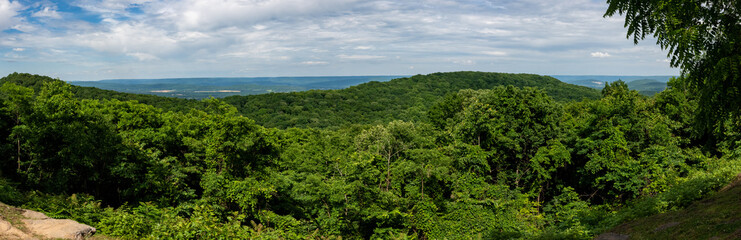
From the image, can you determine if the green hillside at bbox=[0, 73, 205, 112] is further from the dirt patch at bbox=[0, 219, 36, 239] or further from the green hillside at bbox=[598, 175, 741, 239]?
the green hillside at bbox=[598, 175, 741, 239]

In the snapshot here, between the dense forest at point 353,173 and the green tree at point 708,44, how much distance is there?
690cm

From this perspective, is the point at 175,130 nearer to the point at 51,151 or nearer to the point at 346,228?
the point at 51,151

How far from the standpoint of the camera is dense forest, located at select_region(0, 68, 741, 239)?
14141 millimetres

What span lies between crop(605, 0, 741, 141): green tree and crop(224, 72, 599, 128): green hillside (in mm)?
87763

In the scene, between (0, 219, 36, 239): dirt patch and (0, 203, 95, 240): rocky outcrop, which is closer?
(0, 219, 36, 239): dirt patch

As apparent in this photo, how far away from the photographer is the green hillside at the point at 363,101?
111456 millimetres

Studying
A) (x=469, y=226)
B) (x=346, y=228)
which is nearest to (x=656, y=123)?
(x=469, y=226)

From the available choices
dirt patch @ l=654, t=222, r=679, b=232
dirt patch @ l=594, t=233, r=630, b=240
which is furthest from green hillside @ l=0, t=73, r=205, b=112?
dirt patch @ l=654, t=222, r=679, b=232

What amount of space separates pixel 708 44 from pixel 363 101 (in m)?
138

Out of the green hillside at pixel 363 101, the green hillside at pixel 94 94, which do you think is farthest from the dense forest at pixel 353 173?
the green hillside at pixel 363 101

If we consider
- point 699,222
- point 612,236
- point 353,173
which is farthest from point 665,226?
point 353,173

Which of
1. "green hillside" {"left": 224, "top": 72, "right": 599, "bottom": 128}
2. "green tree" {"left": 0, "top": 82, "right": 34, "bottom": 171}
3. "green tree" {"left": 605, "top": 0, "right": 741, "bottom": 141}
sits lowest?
"green hillside" {"left": 224, "top": 72, "right": 599, "bottom": 128}

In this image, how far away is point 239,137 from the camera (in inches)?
806

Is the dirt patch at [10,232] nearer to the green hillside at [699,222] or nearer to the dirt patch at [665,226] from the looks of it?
Answer: the green hillside at [699,222]
